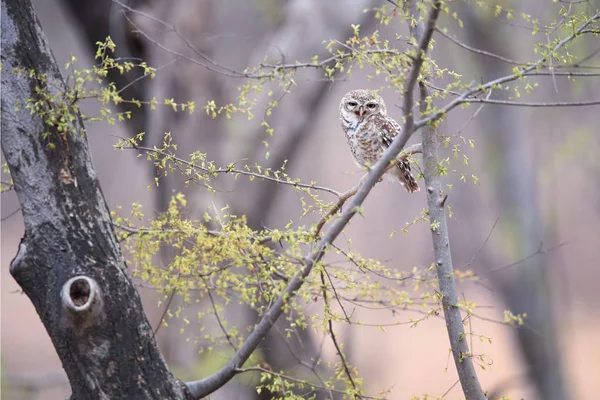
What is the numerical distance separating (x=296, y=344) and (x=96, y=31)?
2359 millimetres

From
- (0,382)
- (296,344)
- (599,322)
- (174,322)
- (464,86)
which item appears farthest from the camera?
(599,322)

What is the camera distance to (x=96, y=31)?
4281 millimetres

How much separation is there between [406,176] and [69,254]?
1643 millimetres

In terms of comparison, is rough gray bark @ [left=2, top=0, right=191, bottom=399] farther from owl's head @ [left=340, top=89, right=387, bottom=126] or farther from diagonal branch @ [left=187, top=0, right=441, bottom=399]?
owl's head @ [left=340, top=89, right=387, bottom=126]

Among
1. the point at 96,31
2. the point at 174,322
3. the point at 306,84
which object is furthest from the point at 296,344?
the point at 96,31

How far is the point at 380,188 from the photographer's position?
806 cm

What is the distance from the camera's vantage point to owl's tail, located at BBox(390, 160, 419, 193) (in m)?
2.90

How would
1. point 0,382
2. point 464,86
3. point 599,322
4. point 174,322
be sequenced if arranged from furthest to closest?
point 599,322 < point 174,322 < point 0,382 < point 464,86

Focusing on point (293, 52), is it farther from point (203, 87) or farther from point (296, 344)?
point (296, 344)

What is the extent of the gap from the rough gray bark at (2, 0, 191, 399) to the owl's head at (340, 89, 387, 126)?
155 cm

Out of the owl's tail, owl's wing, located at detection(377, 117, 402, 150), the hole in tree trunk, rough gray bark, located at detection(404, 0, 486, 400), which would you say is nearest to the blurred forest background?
owl's wing, located at detection(377, 117, 402, 150)

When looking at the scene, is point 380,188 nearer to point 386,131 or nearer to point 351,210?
point 386,131

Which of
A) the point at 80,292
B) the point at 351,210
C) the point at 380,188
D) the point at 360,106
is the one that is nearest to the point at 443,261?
the point at 351,210

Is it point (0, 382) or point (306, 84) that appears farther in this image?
point (306, 84)
